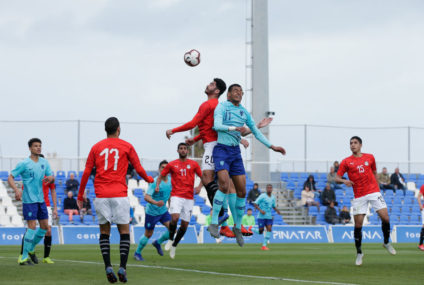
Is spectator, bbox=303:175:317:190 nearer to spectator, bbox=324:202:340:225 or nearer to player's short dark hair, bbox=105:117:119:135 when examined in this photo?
spectator, bbox=324:202:340:225

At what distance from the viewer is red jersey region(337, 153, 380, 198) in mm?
16078

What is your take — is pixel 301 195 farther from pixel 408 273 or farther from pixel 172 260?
pixel 408 273

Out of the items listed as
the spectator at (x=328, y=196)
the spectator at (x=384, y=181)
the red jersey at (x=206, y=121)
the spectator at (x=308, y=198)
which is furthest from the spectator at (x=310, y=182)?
the red jersey at (x=206, y=121)

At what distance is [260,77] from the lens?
36.9 metres

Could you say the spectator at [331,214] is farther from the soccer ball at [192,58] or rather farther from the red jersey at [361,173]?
the soccer ball at [192,58]

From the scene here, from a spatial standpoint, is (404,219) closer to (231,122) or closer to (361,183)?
(361,183)

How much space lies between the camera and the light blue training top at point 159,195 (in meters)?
18.1

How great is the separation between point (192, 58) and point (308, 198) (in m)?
20.7

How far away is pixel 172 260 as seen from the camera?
16.9 meters

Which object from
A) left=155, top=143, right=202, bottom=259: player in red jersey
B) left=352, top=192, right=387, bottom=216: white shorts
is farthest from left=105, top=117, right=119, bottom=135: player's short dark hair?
left=352, top=192, right=387, bottom=216: white shorts

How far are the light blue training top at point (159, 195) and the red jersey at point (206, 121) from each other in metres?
4.52

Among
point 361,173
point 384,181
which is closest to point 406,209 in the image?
point 384,181

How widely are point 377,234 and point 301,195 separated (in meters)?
4.95

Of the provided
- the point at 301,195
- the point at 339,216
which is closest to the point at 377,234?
the point at 339,216
